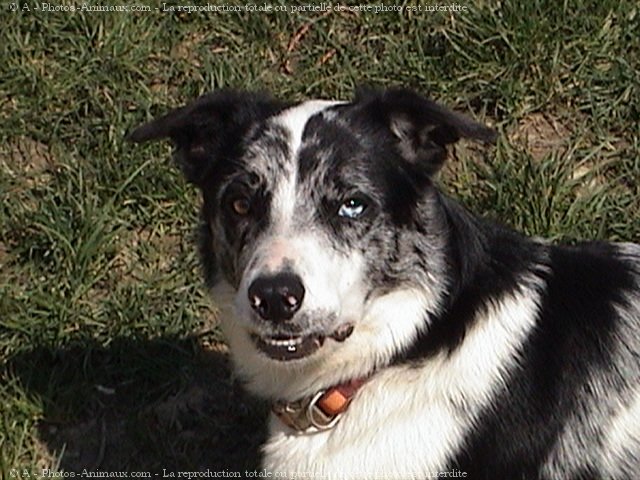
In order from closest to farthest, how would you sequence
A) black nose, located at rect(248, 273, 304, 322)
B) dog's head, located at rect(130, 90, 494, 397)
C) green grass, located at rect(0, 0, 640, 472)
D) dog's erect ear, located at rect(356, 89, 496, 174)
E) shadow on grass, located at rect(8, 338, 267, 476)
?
black nose, located at rect(248, 273, 304, 322) → dog's head, located at rect(130, 90, 494, 397) → dog's erect ear, located at rect(356, 89, 496, 174) → shadow on grass, located at rect(8, 338, 267, 476) → green grass, located at rect(0, 0, 640, 472)

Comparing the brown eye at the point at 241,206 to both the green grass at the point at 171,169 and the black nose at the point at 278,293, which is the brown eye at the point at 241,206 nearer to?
the black nose at the point at 278,293

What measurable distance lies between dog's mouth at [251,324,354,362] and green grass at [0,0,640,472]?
137cm

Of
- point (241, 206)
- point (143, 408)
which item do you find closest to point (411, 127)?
point (241, 206)

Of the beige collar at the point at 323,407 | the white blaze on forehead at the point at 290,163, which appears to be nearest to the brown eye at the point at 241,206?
the white blaze on forehead at the point at 290,163

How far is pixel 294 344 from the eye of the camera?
4.05 m

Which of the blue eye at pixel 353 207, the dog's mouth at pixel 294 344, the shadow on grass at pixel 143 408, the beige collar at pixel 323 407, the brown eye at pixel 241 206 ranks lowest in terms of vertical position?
the shadow on grass at pixel 143 408

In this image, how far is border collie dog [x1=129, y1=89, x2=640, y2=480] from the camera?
4.13 meters

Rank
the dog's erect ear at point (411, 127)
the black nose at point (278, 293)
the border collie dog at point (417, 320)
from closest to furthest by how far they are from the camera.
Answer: the black nose at point (278, 293), the border collie dog at point (417, 320), the dog's erect ear at point (411, 127)

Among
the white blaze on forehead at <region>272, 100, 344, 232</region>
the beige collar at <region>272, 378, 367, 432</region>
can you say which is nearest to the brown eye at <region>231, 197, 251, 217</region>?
the white blaze on forehead at <region>272, 100, 344, 232</region>

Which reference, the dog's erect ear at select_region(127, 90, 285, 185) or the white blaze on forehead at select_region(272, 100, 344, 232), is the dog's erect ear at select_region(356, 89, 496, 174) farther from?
the dog's erect ear at select_region(127, 90, 285, 185)

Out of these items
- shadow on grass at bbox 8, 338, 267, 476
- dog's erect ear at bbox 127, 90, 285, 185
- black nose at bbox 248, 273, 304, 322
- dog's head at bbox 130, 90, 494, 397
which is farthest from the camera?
shadow on grass at bbox 8, 338, 267, 476

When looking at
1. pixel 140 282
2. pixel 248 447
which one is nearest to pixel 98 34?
pixel 140 282

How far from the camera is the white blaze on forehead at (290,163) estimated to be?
409 cm

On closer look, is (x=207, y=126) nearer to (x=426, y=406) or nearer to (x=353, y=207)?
(x=353, y=207)
